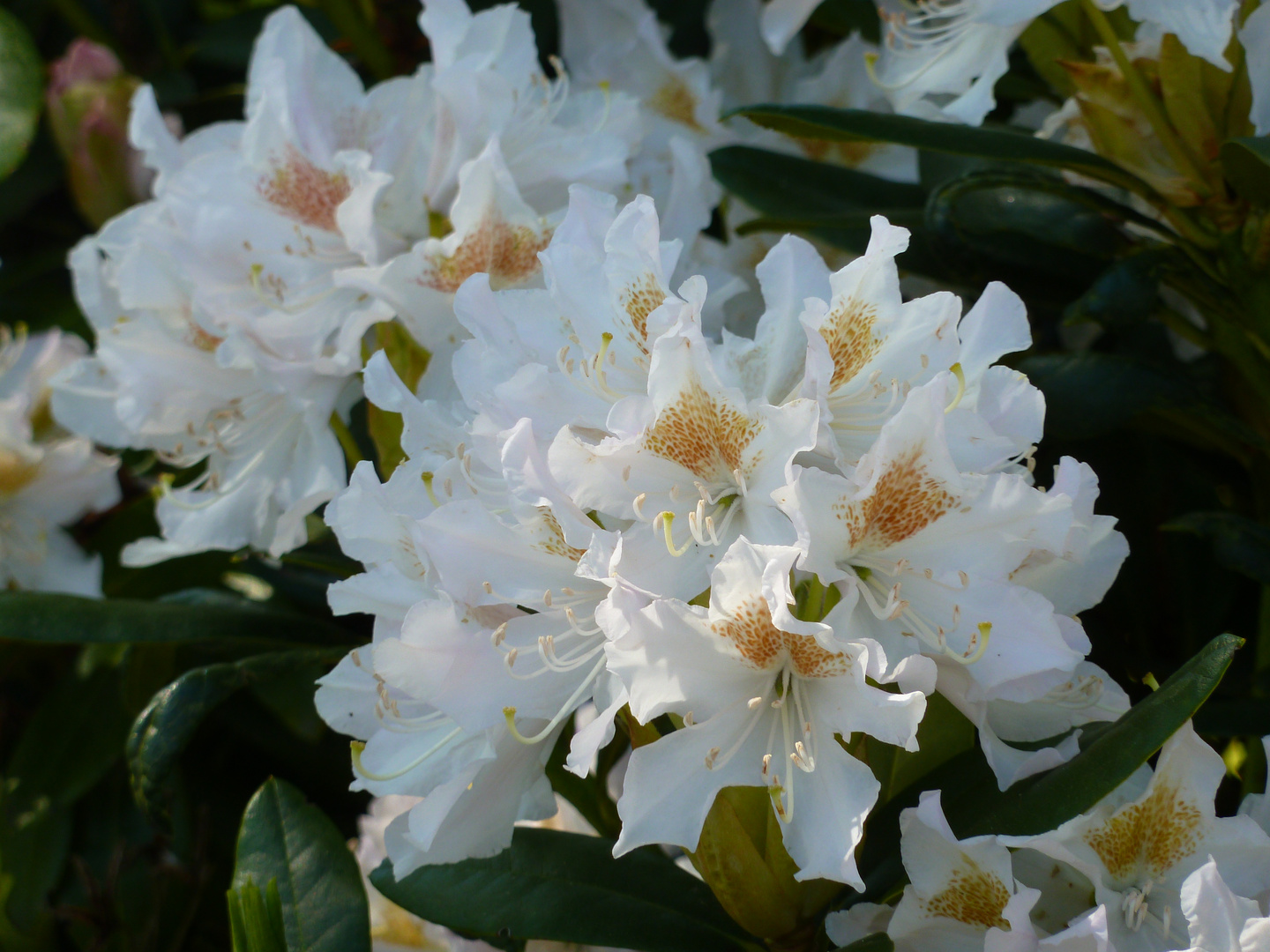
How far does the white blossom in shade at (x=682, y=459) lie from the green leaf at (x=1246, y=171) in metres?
0.40

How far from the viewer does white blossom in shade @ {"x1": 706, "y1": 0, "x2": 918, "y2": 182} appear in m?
1.15

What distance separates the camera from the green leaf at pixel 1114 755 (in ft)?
1.82

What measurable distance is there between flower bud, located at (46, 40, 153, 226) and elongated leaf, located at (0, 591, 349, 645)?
59 cm

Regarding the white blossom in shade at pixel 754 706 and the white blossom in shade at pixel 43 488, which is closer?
the white blossom in shade at pixel 754 706

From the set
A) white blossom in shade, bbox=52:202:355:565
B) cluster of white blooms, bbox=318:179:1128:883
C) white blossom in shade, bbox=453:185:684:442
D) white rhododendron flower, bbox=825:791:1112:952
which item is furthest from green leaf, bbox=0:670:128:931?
white rhododendron flower, bbox=825:791:1112:952

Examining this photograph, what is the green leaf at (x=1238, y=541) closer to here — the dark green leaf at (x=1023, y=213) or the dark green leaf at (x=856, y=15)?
the dark green leaf at (x=1023, y=213)

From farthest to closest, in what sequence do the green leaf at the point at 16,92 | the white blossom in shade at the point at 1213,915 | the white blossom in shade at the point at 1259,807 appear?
the green leaf at the point at 16,92 → the white blossom in shade at the point at 1259,807 → the white blossom in shade at the point at 1213,915

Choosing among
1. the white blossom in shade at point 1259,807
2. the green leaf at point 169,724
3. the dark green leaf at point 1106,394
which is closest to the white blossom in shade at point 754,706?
the white blossom in shade at point 1259,807

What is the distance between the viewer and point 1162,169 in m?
0.87

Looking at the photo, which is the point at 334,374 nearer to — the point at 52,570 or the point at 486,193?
the point at 486,193

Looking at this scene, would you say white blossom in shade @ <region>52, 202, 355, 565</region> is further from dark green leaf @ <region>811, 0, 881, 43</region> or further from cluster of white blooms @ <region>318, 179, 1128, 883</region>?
dark green leaf @ <region>811, 0, 881, 43</region>

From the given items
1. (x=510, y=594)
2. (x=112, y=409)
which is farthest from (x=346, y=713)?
(x=112, y=409)

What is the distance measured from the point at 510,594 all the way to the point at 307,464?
39cm

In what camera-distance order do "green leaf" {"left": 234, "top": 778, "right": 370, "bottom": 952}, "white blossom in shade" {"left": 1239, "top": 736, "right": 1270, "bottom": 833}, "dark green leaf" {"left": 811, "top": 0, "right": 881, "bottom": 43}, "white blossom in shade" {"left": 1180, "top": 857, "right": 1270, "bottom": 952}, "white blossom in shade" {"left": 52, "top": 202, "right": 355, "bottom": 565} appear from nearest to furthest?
"white blossom in shade" {"left": 1180, "top": 857, "right": 1270, "bottom": 952} → "white blossom in shade" {"left": 1239, "top": 736, "right": 1270, "bottom": 833} → "green leaf" {"left": 234, "top": 778, "right": 370, "bottom": 952} → "white blossom in shade" {"left": 52, "top": 202, "right": 355, "bottom": 565} → "dark green leaf" {"left": 811, "top": 0, "right": 881, "bottom": 43}
